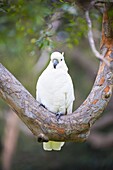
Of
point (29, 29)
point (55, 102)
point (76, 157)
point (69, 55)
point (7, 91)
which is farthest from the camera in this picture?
point (69, 55)

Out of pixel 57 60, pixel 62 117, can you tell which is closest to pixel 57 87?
pixel 57 60

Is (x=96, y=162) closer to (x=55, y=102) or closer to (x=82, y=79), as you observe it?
(x=82, y=79)

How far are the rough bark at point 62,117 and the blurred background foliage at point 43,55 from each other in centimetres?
58

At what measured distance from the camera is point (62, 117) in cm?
268

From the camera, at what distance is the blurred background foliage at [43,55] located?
3441 mm

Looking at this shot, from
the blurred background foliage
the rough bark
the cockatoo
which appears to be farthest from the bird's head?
the rough bark

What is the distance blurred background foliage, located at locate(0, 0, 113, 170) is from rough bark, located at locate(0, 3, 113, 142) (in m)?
0.58

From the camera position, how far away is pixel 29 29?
3.61 meters

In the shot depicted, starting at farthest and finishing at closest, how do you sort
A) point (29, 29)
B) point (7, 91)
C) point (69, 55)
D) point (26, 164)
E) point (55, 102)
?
point (69, 55)
point (26, 164)
point (29, 29)
point (55, 102)
point (7, 91)

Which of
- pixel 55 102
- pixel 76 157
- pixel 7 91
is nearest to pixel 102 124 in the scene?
pixel 76 157

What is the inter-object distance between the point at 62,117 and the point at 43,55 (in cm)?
260

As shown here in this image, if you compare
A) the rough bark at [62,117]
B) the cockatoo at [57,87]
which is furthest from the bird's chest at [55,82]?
the rough bark at [62,117]

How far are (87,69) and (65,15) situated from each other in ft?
9.19

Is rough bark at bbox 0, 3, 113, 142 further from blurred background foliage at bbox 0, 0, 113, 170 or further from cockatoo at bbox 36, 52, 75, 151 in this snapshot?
blurred background foliage at bbox 0, 0, 113, 170
